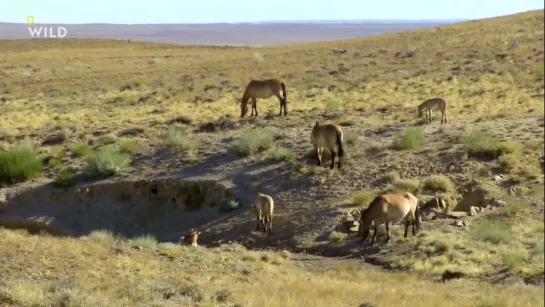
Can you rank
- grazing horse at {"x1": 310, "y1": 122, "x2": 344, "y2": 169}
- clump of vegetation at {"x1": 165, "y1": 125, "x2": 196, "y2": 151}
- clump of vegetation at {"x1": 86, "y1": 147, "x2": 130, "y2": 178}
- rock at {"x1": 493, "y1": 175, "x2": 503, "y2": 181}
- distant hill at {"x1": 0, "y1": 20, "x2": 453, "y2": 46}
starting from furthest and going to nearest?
distant hill at {"x1": 0, "y1": 20, "x2": 453, "y2": 46} → clump of vegetation at {"x1": 165, "y1": 125, "x2": 196, "y2": 151} → clump of vegetation at {"x1": 86, "y1": 147, "x2": 130, "y2": 178} → grazing horse at {"x1": 310, "y1": 122, "x2": 344, "y2": 169} → rock at {"x1": 493, "y1": 175, "x2": 503, "y2": 181}

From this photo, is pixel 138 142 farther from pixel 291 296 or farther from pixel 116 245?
pixel 291 296

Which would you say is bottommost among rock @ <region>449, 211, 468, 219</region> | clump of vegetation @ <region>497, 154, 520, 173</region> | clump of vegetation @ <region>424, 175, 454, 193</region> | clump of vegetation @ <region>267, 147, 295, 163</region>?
rock @ <region>449, 211, 468, 219</region>

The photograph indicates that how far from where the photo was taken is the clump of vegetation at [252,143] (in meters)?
24.4

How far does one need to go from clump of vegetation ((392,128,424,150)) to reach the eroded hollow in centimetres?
485

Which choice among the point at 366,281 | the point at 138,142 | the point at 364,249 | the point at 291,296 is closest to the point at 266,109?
the point at 138,142

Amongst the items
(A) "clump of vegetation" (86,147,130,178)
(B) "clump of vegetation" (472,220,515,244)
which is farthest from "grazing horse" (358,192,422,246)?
(A) "clump of vegetation" (86,147,130,178)

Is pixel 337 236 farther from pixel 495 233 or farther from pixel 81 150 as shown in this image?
pixel 81 150

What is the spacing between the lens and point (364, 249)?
711 inches

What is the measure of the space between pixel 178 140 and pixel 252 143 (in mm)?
2859

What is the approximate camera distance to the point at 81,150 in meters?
27.3

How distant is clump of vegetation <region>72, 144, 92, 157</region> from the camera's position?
27094 mm

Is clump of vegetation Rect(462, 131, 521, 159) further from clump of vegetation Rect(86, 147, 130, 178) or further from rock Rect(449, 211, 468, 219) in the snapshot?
clump of vegetation Rect(86, 147, 130, 178)

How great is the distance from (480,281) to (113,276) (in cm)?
632

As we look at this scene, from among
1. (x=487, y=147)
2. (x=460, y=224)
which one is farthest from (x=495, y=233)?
(x=487, y=147)
